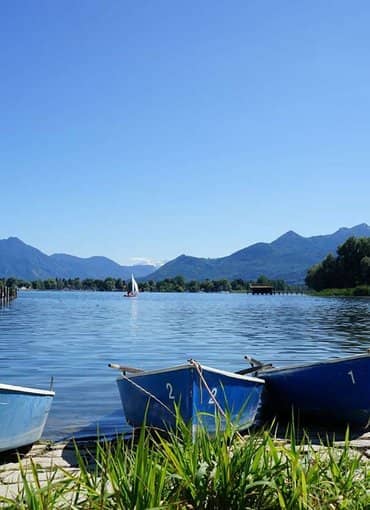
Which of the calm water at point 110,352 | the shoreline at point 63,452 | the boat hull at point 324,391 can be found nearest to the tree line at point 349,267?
the calm water at point 110,352

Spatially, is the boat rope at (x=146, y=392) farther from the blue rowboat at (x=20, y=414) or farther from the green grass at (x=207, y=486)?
the green grass at (x=207, y=486)

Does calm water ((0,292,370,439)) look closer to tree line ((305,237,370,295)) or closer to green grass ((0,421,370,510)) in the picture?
green grass ((0,421,370,510))

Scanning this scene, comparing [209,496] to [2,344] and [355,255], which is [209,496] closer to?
[2,344]

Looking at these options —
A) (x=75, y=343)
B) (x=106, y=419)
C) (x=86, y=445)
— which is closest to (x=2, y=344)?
(x=75, y=343)

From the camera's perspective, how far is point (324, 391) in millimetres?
11352

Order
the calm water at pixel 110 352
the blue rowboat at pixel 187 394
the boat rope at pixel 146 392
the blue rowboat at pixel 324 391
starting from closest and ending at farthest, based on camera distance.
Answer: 1. the blue rowboat at pixel 187 394
2. the boat rope at pixel 146 392
3. the blue rowboat at pixel 324 391
4. the calm water at pixel 110 352

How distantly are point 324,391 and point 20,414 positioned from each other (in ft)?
17.6

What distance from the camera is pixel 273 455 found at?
4.80m

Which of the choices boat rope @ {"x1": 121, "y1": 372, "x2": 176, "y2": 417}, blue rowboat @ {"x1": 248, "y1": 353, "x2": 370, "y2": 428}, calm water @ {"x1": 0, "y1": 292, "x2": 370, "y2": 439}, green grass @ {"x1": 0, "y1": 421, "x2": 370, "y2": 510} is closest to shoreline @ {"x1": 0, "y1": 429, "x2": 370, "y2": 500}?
blue rowboat @ {"x1": 248, "y1": 353, "x2": 370, "y2": 428}

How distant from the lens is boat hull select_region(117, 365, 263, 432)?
957 cm

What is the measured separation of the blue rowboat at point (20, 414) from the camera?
884cm

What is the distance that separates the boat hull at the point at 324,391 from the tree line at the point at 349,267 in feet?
386

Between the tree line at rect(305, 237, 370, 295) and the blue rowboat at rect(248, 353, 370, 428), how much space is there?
118 metres

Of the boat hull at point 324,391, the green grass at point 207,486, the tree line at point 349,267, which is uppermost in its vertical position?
the tree line at point 349,267
